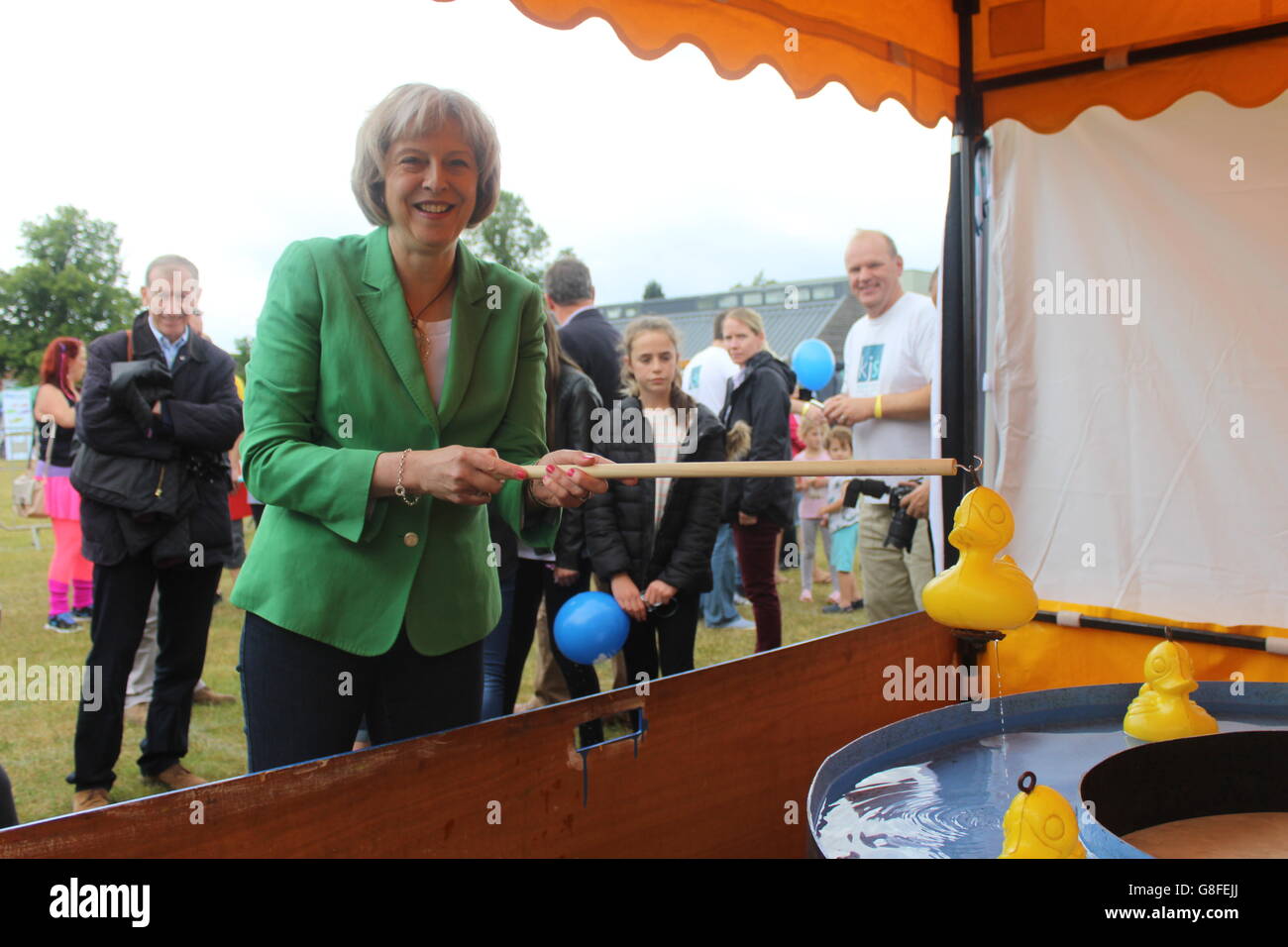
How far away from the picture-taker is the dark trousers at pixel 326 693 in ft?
5.60

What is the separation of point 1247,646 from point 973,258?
5.04 ft

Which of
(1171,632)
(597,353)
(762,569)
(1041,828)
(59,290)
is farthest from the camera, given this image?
(59,290)

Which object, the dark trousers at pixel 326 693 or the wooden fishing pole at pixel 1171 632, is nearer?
the dark trousers at pixel 326 693

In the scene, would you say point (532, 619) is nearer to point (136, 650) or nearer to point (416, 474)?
point (136, 650)

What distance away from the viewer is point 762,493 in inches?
173

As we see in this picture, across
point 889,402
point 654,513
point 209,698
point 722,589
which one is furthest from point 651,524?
point 722,589

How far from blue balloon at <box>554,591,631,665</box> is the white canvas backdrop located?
145 cm

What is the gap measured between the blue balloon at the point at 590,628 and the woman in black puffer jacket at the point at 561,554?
0.67 feet

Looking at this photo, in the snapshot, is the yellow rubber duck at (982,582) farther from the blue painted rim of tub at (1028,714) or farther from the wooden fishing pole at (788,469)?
the blue painted rim of tub at (1028,714)

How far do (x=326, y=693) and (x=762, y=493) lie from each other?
2898 mm

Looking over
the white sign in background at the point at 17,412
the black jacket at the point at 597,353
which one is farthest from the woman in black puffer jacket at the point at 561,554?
the white sign in background at the point at 17,412

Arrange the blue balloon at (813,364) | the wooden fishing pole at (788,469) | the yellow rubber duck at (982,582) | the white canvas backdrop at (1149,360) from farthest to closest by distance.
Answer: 1. the blue balloon at (813,364)
2. the white canvas backdrop at (1149,360)
3. the yellow rubber duck at (982,582)
4. the wooden fishing pole at (788,469)

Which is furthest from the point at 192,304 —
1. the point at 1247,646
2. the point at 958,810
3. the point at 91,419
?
the point at 1247,646
